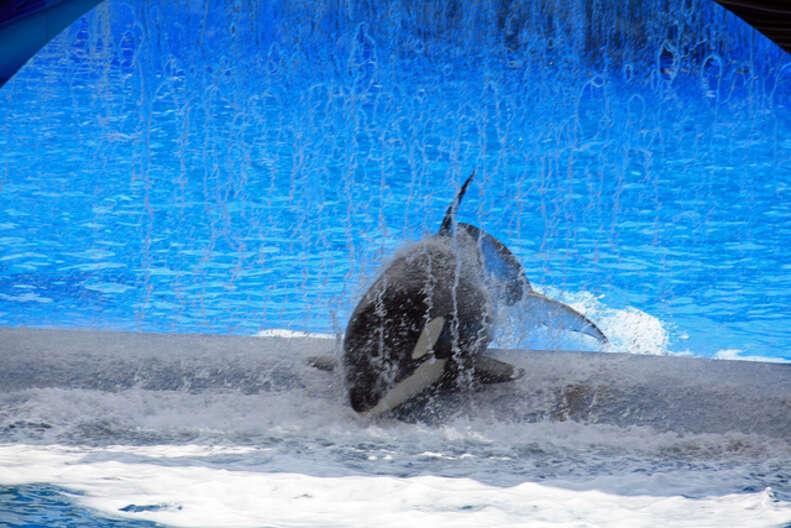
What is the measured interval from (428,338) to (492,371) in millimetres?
558

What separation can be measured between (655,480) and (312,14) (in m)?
18.4

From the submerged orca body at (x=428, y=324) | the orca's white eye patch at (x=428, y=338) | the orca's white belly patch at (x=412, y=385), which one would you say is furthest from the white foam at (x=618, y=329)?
the orca's white eye patch at (x=428, y=338)

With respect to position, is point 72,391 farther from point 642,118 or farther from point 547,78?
point 547,78

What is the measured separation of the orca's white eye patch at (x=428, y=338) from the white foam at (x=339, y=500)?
1.06 m

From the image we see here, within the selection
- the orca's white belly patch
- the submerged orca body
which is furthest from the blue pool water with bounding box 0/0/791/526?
the submerged orca body

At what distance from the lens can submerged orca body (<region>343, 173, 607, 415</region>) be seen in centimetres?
493

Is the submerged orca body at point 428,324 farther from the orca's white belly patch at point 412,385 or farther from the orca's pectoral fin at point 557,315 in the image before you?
the orca's pectoral fin at point 557,315

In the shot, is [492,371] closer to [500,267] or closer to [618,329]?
[500,267]

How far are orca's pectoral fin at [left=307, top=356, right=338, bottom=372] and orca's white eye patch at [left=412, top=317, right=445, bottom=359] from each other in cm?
67

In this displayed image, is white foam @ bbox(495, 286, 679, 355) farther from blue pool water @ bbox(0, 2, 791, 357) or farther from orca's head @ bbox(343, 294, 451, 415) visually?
orca's head @ bbox(343, 294, 451, 415)

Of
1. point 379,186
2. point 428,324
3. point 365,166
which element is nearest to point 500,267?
point 428,324

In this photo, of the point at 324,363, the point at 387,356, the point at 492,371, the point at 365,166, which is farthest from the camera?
the point at 365,166

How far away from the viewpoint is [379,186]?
15.3m

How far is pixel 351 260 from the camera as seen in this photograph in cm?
1220
